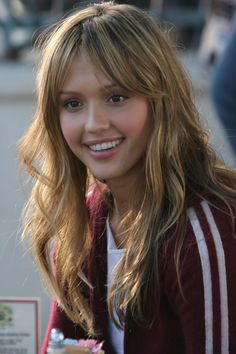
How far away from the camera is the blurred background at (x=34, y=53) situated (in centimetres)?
405

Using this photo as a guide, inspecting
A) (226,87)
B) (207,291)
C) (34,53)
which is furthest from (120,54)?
(34,53)

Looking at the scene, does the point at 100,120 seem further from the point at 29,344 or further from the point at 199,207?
the point at 29,344

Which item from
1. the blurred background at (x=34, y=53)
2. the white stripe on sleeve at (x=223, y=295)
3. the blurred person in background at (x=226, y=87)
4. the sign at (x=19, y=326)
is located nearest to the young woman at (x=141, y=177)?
the white stripe on sleeve at (x=223, y=295)

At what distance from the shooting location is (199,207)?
6.14ft

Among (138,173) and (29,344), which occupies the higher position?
(138,173)

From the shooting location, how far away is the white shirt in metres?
2.05

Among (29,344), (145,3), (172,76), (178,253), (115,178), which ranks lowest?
(29,344)

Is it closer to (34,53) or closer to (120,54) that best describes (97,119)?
(120,54)

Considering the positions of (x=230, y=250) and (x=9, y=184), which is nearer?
(x=230, y=250)

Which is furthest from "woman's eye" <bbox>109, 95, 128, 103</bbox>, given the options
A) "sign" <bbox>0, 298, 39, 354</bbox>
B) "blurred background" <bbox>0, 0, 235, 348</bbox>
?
"blurred background" <bbox>0, 0, 235, 348</bbox>

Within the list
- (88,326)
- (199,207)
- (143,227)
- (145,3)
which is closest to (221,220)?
(199,207)

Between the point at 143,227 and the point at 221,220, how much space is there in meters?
0.19

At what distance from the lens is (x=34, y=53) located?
4266 millimetres

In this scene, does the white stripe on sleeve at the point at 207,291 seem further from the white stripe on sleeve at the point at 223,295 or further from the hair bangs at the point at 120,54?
the hair bangs at the point at 120,54
